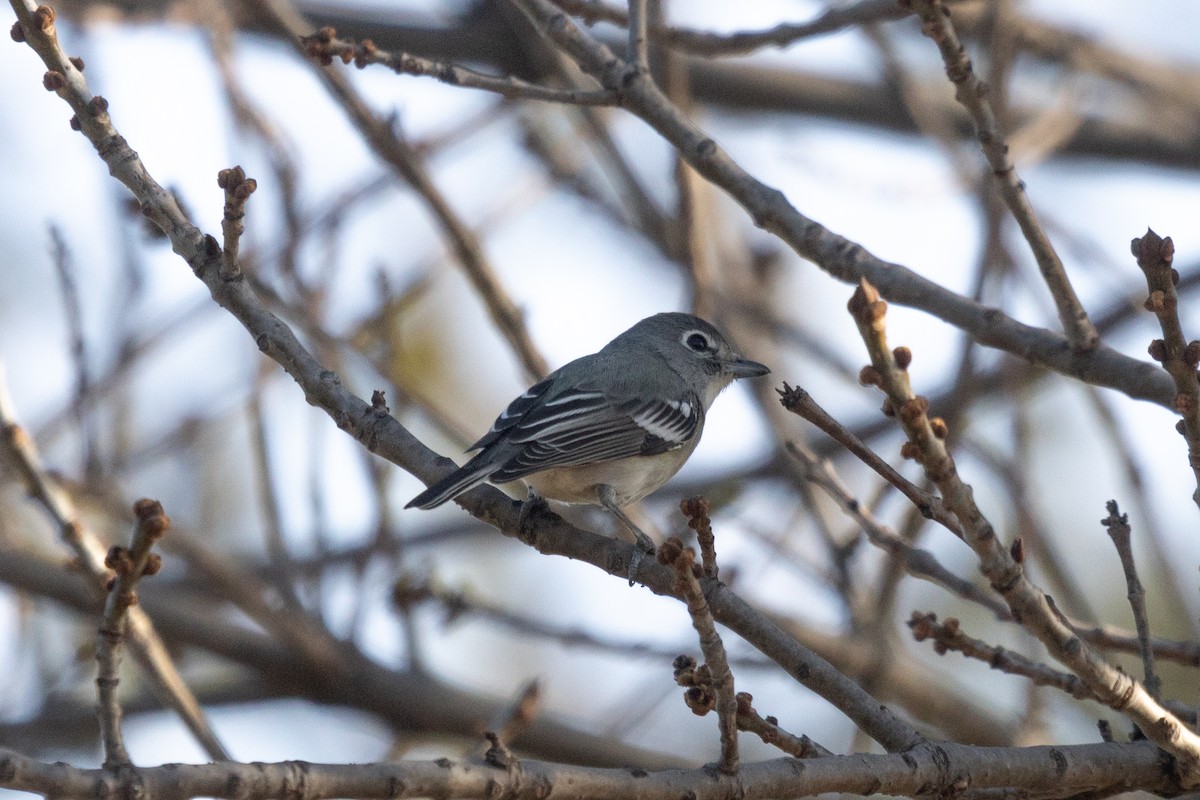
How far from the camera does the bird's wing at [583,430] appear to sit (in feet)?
13.0

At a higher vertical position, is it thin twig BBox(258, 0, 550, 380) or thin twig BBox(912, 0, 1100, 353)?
thin twig BBox(258, 0, 550, 380)

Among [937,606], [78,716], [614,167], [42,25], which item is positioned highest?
[614,167]

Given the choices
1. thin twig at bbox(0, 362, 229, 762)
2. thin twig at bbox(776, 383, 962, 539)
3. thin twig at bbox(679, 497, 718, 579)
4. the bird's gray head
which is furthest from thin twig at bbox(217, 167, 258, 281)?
the bird's gray head

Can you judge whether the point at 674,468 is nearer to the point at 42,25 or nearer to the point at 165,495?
the point at 42,25

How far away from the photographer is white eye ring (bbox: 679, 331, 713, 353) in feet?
17.4

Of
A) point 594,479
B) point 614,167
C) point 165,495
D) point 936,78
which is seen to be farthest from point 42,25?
point 936,78

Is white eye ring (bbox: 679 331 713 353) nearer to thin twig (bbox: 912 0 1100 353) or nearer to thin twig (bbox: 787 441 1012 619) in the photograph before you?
thin twig (bbox: 787 441 1012 619)

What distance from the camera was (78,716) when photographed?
17.2ft

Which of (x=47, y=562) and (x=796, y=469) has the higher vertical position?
(x=796, y=469)

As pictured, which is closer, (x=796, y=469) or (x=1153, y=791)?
(x=1153, y=791)

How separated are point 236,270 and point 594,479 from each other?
1.65 m

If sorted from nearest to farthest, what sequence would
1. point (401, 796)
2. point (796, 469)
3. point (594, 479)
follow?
point (401, 796)
point (594, 479)
point (796, 469)

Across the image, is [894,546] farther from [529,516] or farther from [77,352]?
[77,352]

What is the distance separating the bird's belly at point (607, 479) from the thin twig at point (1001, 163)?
5.48 feet
